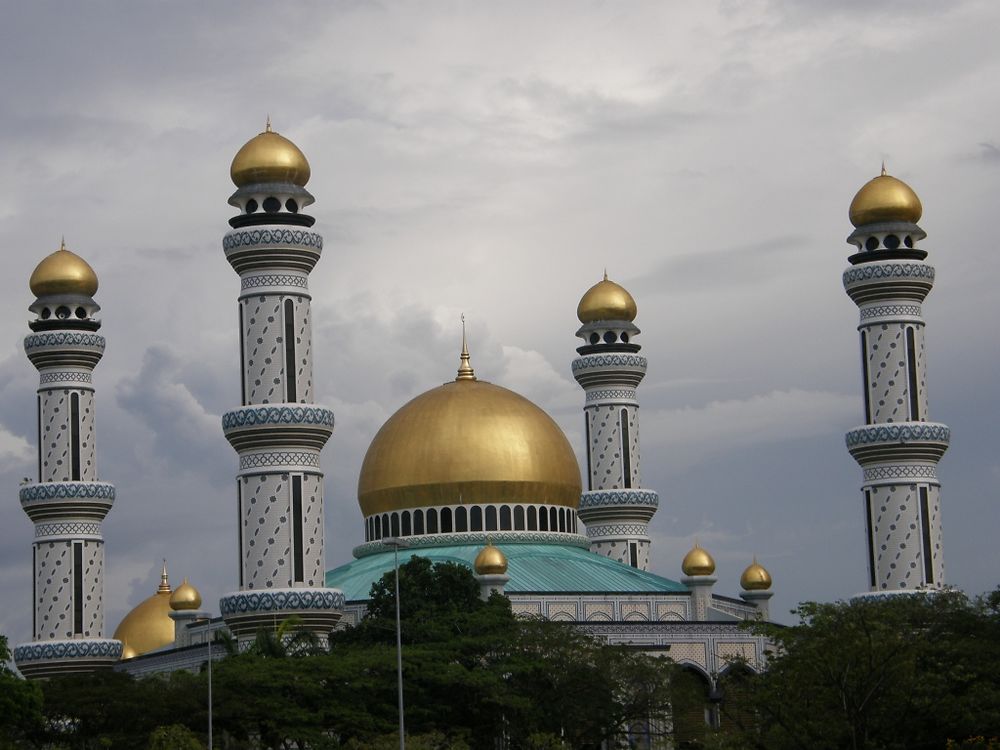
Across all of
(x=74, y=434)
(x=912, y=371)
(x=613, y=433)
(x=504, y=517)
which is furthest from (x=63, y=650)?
(x=912, y=371)

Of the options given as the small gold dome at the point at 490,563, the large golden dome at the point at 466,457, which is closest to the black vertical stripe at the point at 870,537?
the small gold dome at the point at 490,563

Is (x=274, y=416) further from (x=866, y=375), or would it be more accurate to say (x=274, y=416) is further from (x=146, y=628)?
(x=146, y=628)

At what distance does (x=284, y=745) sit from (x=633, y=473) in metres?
22.9

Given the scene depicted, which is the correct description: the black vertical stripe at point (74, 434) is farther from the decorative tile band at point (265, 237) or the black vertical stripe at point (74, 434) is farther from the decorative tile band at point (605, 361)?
the decorative tile band at point (605, 361)

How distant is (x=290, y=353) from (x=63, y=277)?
12.1 metres

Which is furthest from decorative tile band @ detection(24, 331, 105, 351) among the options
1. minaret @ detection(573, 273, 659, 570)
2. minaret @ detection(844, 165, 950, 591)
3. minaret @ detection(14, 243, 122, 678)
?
minaret @ detection(844, 165, 950, 591)

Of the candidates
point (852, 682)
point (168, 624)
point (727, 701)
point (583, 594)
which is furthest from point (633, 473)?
point (852, 682)

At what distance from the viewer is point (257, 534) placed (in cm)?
5766

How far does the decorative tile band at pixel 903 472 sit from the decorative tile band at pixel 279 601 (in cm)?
1622

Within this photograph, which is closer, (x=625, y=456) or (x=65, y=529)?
(x=65, y=529)

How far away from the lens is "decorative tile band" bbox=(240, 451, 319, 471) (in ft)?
190

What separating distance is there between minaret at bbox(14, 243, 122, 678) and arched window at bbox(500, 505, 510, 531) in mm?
12091

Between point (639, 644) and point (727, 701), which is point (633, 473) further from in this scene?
point (727, 701)

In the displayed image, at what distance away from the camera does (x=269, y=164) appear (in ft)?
199
